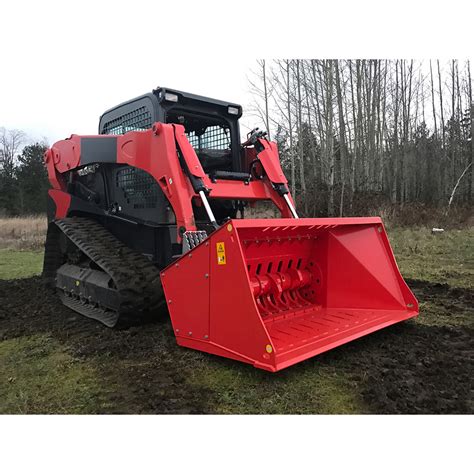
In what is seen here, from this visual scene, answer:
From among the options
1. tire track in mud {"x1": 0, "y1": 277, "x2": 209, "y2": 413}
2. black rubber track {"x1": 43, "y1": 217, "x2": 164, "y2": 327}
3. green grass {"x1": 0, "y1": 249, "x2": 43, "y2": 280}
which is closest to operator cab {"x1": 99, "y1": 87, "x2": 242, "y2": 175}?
black rubber track {"x1": 43, "y1": 217, "x2": 164, "y2": 327}

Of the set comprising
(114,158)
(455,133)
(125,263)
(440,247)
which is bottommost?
(440,247)

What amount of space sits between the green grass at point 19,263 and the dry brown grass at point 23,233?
746mm

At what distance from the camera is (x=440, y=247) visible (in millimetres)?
9539

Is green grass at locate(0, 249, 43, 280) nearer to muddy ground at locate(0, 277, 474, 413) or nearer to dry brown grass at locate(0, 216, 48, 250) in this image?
dry brown grass at locate(0, 216, 48, 250)

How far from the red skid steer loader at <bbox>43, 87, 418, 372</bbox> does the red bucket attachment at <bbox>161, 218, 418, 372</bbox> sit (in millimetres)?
11

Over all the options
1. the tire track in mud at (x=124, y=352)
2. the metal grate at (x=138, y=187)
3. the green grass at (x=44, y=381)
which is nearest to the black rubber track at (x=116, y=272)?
the tire track in mud at (x=124, y=352)

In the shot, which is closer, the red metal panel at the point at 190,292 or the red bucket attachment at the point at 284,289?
the red bucket attachment at the point at 284,289

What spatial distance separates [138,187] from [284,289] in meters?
2.00

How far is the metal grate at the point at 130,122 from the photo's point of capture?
463 cm

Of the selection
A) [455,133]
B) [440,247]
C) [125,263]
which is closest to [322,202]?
[440,247]

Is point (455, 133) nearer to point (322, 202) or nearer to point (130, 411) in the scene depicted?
point (322, 202)

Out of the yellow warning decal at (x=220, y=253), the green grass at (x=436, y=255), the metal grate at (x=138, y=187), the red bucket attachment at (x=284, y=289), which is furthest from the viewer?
the green grass at (x=436, y=255)

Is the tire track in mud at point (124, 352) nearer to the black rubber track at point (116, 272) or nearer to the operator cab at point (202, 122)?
the black rubber track at point (116, 272)

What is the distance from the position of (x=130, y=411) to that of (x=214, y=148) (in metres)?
3.42
